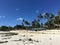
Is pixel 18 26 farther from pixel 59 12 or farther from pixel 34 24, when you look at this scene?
pixel 59 12

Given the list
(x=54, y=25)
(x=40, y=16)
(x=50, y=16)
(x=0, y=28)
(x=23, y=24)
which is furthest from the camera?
(x=0, y=28)

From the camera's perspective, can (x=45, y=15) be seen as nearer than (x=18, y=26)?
Yes

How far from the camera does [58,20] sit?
2475 inches

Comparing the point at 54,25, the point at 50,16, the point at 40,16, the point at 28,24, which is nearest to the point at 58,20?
the point at 54,25

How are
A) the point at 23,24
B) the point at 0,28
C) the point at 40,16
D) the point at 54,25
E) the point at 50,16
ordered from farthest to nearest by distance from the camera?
the point at 0,28
the point at 23,24
the point at 40,16
the point at 50,16
the point at 54,25

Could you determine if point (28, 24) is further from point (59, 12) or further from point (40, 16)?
point (59, 12)

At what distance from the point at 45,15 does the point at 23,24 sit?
2507 centimetres

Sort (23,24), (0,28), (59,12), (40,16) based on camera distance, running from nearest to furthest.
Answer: (59,12) → (40,16) → (23,24) → (0,28)

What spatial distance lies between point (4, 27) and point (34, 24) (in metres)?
36.2

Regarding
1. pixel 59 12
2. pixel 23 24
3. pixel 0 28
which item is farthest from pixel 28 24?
pixel 59 12

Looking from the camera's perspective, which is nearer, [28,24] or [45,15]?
[45,15]

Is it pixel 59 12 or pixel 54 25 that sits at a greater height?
pixel 59 12

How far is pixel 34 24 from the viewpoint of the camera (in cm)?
8256

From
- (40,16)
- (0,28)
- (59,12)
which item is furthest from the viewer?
(0,28)
